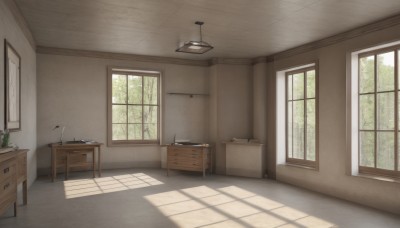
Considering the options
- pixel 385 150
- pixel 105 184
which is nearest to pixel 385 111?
pixel 385 150

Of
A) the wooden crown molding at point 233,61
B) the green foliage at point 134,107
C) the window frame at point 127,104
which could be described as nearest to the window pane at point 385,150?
the wooden crown molding at point 233,61

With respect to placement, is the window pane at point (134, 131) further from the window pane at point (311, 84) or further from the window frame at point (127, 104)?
the window pane at point (311, 84)

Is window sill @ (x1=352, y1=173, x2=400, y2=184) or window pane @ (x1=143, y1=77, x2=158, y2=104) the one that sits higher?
window pane @ (x1=143, y1=77, x2=158, y2=104)

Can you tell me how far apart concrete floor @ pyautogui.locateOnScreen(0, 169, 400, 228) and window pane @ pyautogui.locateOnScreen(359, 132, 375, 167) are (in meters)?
0.79

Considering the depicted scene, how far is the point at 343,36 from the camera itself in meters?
5.78

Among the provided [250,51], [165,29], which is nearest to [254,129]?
[250,51]

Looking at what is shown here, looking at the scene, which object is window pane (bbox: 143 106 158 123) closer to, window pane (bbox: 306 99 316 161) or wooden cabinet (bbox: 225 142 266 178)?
wooden cabinet (bbox: 225 142 266 178)

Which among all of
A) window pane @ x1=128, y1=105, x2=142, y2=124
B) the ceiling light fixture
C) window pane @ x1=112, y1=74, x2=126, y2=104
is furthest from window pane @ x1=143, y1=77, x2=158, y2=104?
the ceiling light fixture

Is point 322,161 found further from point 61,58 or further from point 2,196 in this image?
point 61,58

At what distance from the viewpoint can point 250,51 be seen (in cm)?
751

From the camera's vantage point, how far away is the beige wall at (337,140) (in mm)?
5109

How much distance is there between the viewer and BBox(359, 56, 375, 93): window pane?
5.49 metres

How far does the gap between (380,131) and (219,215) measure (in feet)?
9.76

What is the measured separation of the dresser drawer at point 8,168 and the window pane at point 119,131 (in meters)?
4.25
